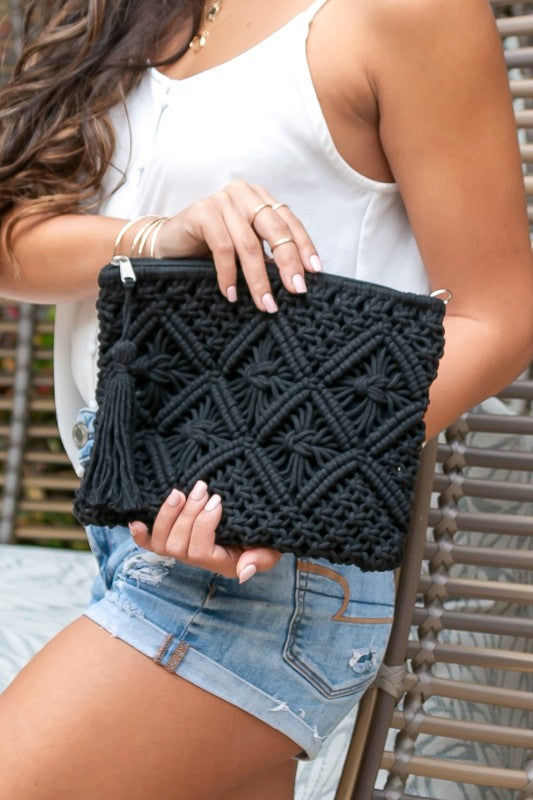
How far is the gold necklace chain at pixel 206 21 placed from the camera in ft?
3.96

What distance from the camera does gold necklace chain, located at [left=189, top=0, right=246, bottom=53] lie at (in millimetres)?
1208

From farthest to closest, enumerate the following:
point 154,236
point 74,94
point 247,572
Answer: point 74,94 → point 154,236 → point 247,572

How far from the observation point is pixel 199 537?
2.88 ft

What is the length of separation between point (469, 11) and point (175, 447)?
0.47 m

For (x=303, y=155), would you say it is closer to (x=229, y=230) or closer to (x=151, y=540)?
(x=229, y=230)

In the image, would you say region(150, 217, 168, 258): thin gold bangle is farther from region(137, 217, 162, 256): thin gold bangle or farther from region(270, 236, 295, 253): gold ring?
region(270, 236, 295, 253): gold ring

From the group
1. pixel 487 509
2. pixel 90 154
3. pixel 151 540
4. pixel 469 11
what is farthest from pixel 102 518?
pixel 487 509

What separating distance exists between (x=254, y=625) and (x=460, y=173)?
457 millimetres

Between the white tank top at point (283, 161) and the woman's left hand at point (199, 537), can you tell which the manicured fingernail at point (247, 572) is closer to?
the woman's left hand at point (199, 537)

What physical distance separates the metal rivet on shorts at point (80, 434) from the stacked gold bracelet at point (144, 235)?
0.20m

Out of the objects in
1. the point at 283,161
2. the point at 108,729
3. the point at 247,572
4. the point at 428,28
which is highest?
the point at 428,28

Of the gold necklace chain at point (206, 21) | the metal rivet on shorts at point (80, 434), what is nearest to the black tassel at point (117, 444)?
the metal rivet on shorts at point (80, 434)

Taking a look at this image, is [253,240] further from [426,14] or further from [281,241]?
[426,14]

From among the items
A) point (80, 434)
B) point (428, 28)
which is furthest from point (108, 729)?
point (428, 28)
